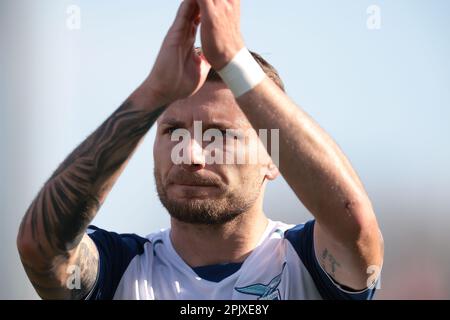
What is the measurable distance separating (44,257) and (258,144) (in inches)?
49.0

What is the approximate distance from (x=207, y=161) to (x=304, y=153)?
2.42 ft

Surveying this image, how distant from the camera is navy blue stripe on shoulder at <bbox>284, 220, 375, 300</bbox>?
142 inches

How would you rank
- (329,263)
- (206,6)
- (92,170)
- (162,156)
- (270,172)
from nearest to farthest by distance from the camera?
(206,6) < (92,170) < (329,263) < (162,156) < (270,172)

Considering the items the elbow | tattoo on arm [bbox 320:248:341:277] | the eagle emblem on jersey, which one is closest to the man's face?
the eagle emblem on jersey

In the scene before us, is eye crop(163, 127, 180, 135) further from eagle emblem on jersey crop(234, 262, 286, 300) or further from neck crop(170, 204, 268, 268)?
eagle emblem on jersey crop(234, 262, 286, 300)

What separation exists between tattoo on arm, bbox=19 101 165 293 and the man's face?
0.38 m

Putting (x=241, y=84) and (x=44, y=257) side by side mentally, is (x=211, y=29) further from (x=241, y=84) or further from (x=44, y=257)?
(x=44, y=257)

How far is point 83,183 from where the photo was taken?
348 cm

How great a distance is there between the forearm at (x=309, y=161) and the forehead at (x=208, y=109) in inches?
27.7

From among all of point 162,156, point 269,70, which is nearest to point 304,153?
point 162,156

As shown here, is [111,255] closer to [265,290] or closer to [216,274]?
[216,274]

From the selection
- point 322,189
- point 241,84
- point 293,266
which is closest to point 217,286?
point 293,266
